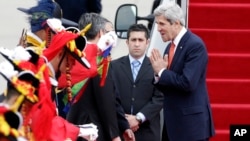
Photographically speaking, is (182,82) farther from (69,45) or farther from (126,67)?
(69,45)

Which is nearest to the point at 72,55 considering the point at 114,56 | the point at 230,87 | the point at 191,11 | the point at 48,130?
the point at 48,130

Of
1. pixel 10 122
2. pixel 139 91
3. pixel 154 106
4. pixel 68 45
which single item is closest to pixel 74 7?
pixel 139 91

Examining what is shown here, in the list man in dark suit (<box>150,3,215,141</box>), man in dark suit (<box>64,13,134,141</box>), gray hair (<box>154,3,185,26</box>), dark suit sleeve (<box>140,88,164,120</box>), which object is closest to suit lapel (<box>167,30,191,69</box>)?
man in dark suit (<box>150,3,215,141</box>)

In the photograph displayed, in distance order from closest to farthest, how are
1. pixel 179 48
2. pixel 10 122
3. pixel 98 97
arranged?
pixel 10 122 → pixel 98 97 → pixel 179 48

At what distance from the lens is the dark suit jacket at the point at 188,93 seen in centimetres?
778

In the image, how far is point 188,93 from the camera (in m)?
7.82

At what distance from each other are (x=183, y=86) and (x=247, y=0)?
3.55 metres

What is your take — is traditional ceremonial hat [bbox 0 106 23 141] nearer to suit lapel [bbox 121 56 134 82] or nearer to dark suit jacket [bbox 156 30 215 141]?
dark suit jacket [bbox 156 30 215 141]

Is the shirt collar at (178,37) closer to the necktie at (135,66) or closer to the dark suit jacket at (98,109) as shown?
the dark suit jacket at (98,109)

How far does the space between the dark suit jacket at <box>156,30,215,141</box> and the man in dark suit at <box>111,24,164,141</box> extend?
29.7 inches

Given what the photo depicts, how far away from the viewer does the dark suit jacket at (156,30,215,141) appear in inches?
306

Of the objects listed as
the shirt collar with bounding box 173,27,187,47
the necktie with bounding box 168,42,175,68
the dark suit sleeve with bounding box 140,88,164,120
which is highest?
the shirt collar with bounding box 173,27,187,47

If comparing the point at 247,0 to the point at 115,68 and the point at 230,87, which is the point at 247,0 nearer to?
the point at 230,87

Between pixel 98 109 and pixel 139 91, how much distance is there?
1464 mm
